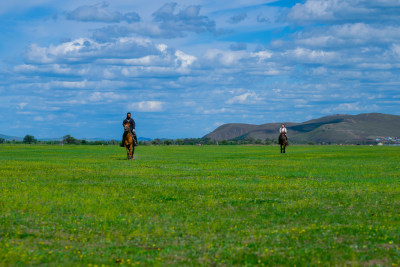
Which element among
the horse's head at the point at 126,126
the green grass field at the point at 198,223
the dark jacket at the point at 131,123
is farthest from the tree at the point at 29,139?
the green grass field at the point at 198,223

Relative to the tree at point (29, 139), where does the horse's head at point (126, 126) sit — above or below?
below

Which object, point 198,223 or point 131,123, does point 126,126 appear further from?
point 198,223

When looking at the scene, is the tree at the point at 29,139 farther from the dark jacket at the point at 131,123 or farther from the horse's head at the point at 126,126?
the horse's head at the point at 126,126

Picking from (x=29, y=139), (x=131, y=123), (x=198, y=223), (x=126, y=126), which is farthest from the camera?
(x=29, y=139)

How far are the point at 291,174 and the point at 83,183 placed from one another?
1231 cm

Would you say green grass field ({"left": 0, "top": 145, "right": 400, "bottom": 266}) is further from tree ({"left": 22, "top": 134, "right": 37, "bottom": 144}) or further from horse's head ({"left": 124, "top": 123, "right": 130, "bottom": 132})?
tree ({"left": 22, "top": 134, "right": 37, "bottom": 144})

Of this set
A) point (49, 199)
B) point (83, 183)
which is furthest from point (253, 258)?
point (83, 183)

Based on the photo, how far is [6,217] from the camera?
15156 mm

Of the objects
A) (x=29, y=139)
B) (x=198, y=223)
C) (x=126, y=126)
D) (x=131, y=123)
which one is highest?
(x=29, y=139)

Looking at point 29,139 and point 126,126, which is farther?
point 29,139

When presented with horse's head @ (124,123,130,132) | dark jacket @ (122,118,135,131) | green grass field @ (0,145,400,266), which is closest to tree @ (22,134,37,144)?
dark jacket @ (122,118,135,131)

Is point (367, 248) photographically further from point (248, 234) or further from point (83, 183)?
point (83, 183)

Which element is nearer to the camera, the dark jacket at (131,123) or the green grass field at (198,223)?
the green grass field at (198,223)

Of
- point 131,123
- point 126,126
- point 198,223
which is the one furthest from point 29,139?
point 198,223
